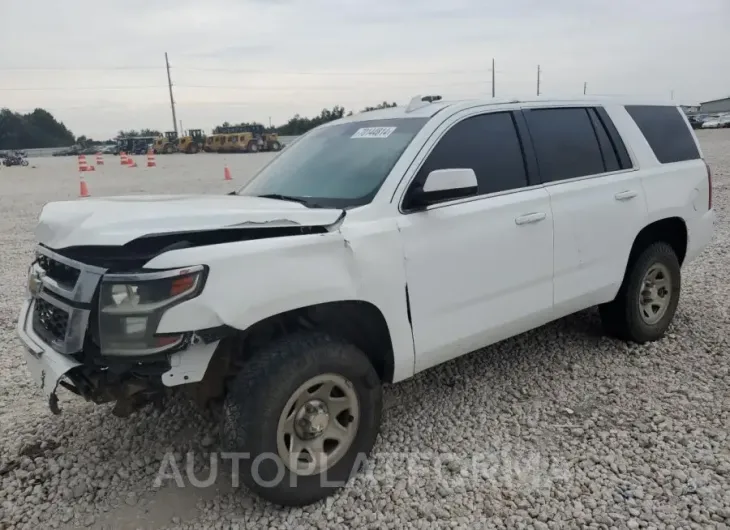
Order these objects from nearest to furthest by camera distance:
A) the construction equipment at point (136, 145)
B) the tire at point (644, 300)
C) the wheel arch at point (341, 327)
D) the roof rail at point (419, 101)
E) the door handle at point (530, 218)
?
the wheel arch at point (341, 327) < the door handle at point (530, 218) < the roof rail at point (419, 101) < the tire at point (644, 300) < the construction equipment at point (136, 145)

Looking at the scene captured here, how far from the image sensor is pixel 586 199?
4.00m

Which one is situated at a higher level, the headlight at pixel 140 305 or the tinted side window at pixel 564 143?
the tinted side window at pixel 564 143

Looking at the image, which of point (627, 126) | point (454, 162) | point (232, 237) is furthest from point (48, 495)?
point (627, 126)

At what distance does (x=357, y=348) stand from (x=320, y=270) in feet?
1.57

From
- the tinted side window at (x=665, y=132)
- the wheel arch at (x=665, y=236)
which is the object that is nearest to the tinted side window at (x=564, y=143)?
the tinted side window at (x=665, y=132)

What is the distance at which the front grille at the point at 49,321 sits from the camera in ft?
8.91

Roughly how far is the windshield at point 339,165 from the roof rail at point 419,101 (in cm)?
21

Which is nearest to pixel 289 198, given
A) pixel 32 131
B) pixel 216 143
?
pixel 216 143

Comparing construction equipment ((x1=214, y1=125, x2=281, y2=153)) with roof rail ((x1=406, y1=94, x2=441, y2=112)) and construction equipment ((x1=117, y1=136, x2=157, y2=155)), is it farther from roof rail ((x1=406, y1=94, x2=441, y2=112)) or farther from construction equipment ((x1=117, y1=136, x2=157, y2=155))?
roof rail ((x1=406, y1=94, x2=441, y2=112))

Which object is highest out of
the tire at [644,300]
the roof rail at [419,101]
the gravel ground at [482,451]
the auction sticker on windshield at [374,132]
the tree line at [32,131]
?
the tree line at [32,131]

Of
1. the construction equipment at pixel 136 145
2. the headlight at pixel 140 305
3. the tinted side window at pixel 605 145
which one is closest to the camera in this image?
the headlight at pixel 140 305

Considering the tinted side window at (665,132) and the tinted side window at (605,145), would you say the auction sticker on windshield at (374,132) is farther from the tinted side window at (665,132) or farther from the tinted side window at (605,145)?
the tinted side window at (665,132)

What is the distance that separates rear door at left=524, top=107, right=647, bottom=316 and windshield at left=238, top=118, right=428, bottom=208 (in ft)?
3.25

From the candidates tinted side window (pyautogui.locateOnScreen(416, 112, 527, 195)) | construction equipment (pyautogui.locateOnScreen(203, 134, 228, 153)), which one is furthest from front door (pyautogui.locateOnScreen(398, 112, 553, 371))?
construction equipment (pyautogui.locateOnScreen(203, 134, 228, 153))
